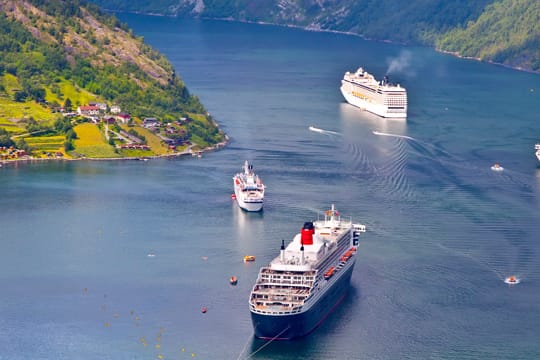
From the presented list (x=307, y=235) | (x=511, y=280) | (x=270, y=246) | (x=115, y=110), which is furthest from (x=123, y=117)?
(x=511, y=280)

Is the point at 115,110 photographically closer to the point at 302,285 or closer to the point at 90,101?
the point at 90,101

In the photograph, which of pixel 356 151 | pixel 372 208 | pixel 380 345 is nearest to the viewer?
pixel 380 345

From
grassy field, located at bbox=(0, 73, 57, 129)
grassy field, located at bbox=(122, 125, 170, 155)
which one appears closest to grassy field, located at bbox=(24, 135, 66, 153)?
grassy field, located at bbox=(0, 73, 57, 129)

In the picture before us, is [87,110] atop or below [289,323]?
below

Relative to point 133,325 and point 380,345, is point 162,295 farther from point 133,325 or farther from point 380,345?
point 380,345

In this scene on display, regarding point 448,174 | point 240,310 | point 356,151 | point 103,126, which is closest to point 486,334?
point 240,310

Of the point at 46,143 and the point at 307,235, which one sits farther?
the point at 46,143
